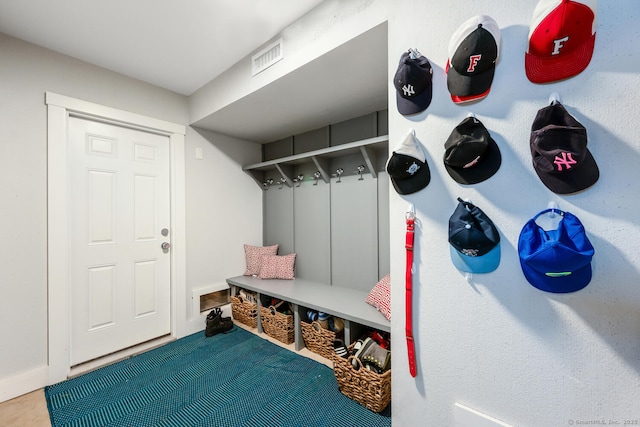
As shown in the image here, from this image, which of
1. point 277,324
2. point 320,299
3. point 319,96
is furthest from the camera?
point 277,324

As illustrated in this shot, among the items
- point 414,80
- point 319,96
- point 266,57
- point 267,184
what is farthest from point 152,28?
point 267,184

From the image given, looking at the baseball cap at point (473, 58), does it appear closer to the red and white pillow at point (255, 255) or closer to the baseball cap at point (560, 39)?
the baseball cap at point (560, 39)

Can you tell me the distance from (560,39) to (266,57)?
161 cm

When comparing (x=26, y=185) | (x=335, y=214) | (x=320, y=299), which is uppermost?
(x=26, y=185)

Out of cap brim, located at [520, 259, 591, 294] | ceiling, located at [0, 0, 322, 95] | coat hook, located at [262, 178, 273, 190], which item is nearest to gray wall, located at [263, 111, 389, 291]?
coat hook, located at [262, 178, 273, 190]

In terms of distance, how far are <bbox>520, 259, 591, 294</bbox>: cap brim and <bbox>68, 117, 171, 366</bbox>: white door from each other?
107 inches

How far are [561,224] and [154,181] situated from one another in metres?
2.84

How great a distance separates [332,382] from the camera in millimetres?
1762

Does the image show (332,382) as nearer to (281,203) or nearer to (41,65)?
(281,203)

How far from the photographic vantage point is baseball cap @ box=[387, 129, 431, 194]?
3.83 ft

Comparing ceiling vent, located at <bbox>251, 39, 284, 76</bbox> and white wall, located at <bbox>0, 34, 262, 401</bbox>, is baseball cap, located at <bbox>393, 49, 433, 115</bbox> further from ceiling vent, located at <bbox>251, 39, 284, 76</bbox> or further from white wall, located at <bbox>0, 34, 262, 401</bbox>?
white wall, located at <bbox>0, 34, 262, 401</bbox>

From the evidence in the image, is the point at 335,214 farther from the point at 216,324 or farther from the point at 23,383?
the point at 23,383

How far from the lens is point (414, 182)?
Result: 1.20 metres

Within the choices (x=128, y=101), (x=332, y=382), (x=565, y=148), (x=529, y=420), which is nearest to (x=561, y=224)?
(x=565, y=148)
